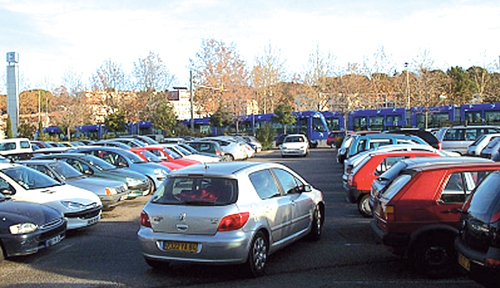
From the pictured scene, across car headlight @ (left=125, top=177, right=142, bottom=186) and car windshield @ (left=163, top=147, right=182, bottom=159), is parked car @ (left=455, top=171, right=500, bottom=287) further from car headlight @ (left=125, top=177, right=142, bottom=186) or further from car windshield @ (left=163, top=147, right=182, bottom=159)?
car windshield @ (left=163, top=147, right=182, bottom=159)

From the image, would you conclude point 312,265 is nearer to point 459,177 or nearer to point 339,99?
point 459,177

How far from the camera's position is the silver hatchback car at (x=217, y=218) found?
6.62 m

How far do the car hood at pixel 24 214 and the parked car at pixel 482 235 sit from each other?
6.25m

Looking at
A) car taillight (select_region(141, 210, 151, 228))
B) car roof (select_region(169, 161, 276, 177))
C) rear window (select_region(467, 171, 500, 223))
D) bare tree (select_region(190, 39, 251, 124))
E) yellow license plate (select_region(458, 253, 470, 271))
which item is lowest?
yellow license plate (select_region(458, 253, 470, 271))

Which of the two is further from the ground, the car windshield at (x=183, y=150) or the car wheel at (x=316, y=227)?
the car windshield at (x=183, y=150)

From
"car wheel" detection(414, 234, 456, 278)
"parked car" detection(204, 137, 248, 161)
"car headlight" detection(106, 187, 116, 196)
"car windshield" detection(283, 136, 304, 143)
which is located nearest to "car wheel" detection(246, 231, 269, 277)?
"car wheel" detection(414, 234, 456, 278)

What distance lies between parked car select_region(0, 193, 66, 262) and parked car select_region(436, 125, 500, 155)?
21.7 m

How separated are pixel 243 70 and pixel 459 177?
52848mm

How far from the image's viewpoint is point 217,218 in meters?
6.63

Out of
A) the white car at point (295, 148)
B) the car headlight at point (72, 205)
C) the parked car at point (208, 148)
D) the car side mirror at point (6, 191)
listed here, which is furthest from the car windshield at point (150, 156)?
the white car at point (295, 148)

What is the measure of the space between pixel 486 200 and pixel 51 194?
8116mm

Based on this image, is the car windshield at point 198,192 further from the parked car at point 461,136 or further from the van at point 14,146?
the van at point 14,146

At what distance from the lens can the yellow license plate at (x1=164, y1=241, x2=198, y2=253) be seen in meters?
6.64

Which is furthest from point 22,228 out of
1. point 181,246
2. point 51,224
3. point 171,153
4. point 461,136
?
point 461,136
